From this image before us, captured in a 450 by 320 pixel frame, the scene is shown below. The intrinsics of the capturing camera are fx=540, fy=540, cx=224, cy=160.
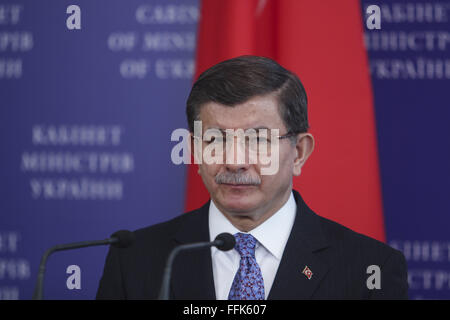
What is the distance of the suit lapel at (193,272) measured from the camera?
1.64 metres

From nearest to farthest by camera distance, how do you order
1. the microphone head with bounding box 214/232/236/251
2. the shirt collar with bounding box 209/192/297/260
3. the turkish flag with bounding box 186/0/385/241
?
the microphone head with bounding box 214/232/236/251 → the shirt collar with bounding box 209/192/297/260 → the turkish flag with bounding box 186/0/385/241

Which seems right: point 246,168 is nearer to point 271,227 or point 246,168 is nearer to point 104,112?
point 271,227

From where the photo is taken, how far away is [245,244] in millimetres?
1678


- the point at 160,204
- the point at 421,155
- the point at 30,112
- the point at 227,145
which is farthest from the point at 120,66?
the point at 421,155

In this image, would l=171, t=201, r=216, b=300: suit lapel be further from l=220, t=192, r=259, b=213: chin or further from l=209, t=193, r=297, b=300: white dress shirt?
l=220, t=192, r=259, b=213: chin

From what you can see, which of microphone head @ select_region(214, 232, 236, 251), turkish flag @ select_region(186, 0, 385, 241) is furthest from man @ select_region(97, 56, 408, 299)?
turkish flag @ select_region(186, 0, 385, 241)

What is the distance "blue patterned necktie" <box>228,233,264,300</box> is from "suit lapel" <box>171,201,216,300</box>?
0.08m

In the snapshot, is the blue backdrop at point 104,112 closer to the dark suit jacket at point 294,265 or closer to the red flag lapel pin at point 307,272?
the dark suit jacket at point 294,265

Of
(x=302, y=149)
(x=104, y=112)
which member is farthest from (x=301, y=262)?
(x=104, y=112)

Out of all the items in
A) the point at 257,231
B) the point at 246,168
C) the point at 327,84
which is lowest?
the point at 257,231

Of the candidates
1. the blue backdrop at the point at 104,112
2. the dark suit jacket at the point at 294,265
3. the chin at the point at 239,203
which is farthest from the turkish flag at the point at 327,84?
the chin at the point at 239,203

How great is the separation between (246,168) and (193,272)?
0.37m

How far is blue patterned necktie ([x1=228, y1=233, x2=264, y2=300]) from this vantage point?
160 cm

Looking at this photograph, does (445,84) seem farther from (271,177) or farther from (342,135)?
(271,177)
